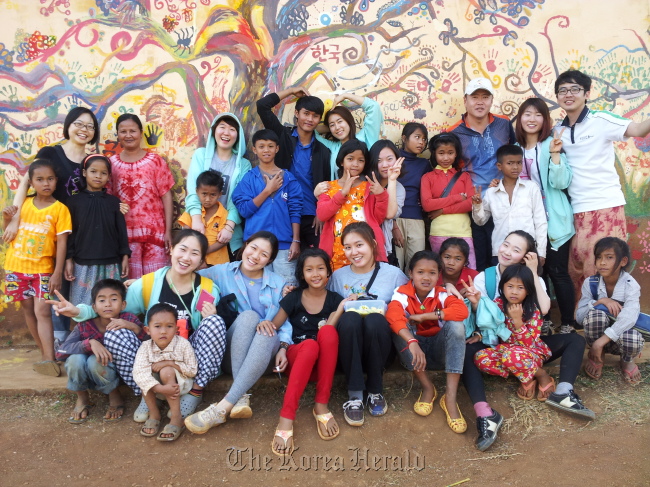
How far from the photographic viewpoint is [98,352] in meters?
2.90

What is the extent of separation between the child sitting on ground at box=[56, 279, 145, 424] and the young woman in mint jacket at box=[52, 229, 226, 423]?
0.15ft

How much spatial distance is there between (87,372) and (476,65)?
3.82m

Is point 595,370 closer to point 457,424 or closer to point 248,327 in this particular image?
point 457,424

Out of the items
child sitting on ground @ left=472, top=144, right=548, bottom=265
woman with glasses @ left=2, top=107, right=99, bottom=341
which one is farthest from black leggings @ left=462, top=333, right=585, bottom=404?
woman with glasses @ left=2, top=107, right=99, bottom=341

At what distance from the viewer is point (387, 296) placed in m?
3.25

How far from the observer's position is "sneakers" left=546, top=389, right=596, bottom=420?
2938 millimetres

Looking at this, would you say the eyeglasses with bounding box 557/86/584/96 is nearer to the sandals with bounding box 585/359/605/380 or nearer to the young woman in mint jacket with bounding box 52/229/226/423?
the sandals with bounding box 585/359/605/380

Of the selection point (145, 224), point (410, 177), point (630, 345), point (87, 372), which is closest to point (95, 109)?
point (145, 224)

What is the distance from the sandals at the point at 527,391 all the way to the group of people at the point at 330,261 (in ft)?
0.04

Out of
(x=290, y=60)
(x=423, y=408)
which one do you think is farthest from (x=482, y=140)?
(x=423, y=408)

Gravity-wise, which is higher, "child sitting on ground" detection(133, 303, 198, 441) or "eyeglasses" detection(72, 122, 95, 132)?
"eyeglasses" detection(72, 122, 95, 132)

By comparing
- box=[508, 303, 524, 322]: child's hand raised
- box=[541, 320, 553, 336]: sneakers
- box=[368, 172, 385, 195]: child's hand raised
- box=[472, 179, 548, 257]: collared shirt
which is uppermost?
box=[368, 172, 385, 195]: child's hand raised

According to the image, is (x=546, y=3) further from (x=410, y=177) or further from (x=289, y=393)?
(x=289, y=393)

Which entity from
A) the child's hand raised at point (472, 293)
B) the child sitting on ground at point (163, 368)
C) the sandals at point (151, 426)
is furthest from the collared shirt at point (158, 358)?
the child's hand raised at point (472, 293)
